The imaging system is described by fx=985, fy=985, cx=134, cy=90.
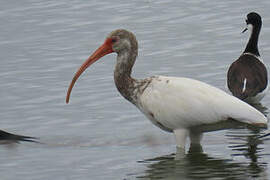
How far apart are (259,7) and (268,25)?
1378mm

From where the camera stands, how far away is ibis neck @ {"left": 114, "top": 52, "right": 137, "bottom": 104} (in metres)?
10.8

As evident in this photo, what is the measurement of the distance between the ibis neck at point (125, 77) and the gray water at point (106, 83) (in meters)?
0.69

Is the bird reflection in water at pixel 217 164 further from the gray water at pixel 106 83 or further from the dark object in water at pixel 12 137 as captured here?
the dark object in water at pixel 12 137

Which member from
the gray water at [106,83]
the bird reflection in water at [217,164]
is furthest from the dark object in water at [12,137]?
the bird reflection in water at [217,164]

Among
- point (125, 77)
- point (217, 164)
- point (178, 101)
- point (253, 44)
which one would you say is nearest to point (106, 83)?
point (253, 44)

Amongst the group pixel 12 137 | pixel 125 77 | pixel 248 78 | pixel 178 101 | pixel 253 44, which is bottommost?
pixel 12 137

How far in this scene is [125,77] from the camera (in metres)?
10.9

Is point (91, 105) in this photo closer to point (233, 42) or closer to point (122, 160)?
point (122, 160)

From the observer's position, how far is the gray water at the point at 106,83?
1052 cm

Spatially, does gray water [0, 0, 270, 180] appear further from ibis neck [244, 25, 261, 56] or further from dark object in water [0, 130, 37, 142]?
ibis neck [244, 25, 261, 56]

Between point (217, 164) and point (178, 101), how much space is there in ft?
2.57

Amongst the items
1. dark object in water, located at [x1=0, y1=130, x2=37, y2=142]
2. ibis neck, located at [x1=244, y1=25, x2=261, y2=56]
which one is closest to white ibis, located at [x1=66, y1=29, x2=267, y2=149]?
dark object in water, located at [x1=0, y1=130, x2=37, y2=142]

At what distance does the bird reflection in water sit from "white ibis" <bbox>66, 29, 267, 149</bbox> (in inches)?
7.6

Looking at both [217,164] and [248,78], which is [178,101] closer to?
[217,164]
